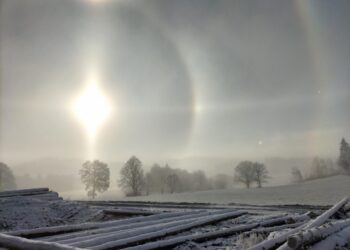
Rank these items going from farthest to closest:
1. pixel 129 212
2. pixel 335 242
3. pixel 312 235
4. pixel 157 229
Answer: pixel 129 212 < pixel 157 229 < pixel 335 242 < pixel 312 235

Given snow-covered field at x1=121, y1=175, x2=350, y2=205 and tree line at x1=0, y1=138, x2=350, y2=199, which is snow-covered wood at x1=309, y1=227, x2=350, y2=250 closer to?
snow-covered field at x1=121, y1=175, x2=350, y2=205

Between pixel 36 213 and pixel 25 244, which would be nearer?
pixel 25 244

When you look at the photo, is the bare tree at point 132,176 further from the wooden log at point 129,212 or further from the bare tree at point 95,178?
the wooden log at point 129,212

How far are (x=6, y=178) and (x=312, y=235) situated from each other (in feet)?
290

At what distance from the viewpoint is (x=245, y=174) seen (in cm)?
9900

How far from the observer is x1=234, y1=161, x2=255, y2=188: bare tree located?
98750 millimetres

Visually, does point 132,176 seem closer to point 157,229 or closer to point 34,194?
point 34,194

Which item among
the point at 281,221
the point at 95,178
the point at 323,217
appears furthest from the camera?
the point at 95,178

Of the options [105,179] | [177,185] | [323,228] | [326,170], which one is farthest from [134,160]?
[326,170]

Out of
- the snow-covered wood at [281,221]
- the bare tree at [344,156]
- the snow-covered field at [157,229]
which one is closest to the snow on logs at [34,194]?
the snow-covered field at [157,229]

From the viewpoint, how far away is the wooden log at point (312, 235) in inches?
294

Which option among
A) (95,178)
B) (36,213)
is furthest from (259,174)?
(36,213)

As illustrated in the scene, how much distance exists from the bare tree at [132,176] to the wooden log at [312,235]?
249 feet

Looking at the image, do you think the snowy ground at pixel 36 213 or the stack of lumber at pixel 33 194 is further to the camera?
the stack of lumber at pixel 33 194
